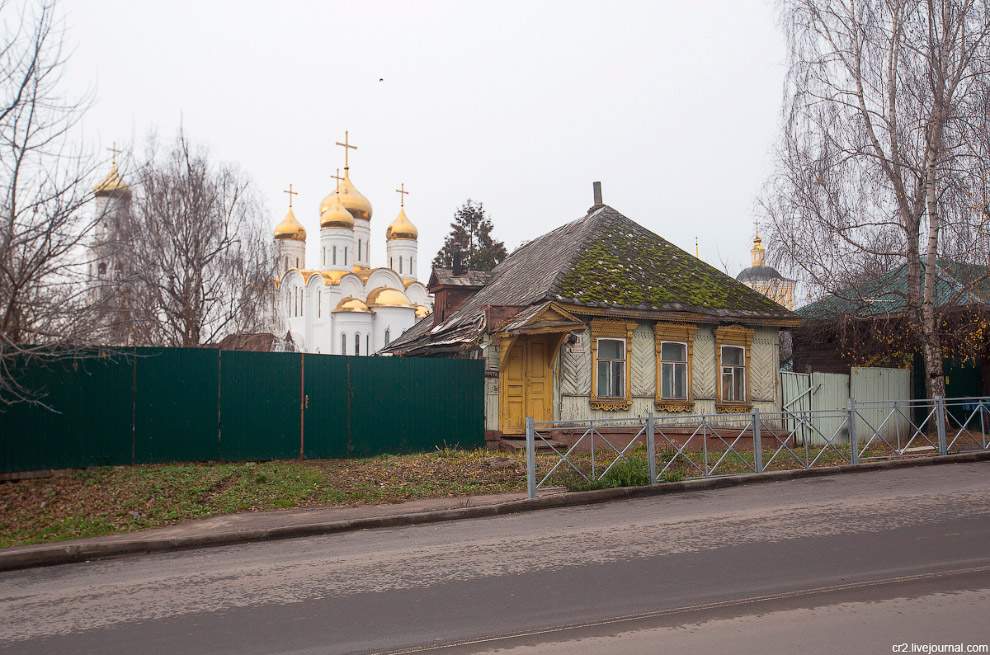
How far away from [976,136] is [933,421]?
679 cm

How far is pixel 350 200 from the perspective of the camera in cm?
5909

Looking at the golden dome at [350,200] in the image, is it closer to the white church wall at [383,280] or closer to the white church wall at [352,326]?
the white church wall at [383,280]

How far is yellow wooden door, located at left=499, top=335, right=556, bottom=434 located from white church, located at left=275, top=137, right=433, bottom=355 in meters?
34.5

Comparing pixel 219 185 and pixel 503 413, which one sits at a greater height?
pixel 219 185

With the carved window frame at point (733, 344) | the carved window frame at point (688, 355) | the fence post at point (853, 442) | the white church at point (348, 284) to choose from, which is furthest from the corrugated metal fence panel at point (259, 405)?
the white church at point (348, 284)

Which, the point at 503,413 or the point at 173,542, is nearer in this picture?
the point at 173,542

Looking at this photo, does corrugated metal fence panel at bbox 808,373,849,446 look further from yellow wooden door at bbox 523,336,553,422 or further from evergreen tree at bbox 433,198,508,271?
evergreen tree at bbox 433,198,508,271

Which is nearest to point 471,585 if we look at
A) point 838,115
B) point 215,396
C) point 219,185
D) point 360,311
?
point 215,396

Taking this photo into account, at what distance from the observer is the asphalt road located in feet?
19.0

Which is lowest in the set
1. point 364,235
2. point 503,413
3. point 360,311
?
point 503,413

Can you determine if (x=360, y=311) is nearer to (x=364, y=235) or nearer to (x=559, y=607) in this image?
(x=364, y=235)

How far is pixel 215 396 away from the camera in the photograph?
15133 millimetres

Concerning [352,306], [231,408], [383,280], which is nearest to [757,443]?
[231,408]

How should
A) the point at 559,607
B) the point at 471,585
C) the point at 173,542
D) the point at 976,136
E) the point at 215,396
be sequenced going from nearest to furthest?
1. the point at 559,607
2. the point at 471,585
3. the point at 173,542
4. the point at 215,396
5. the point at 976,136
